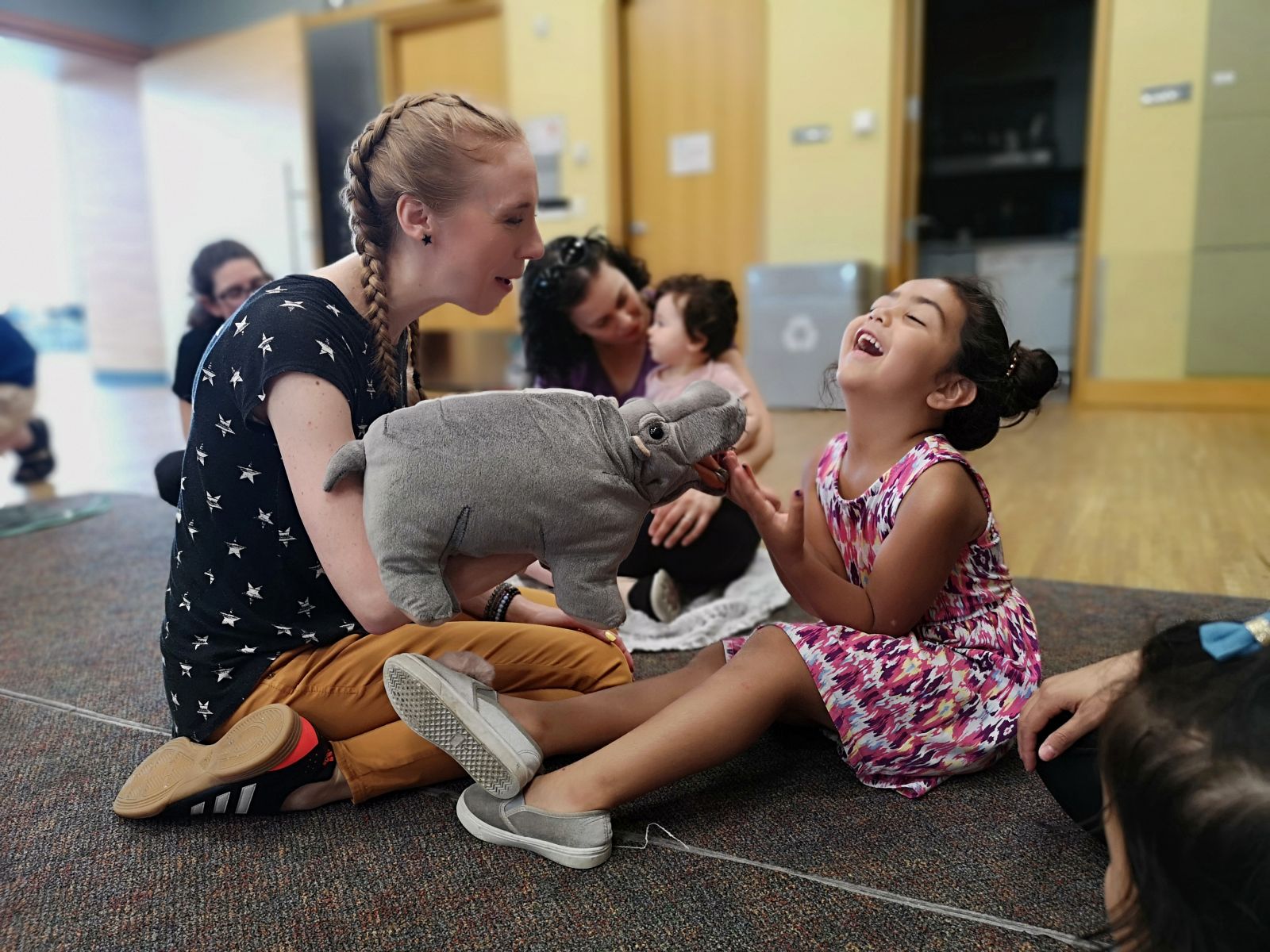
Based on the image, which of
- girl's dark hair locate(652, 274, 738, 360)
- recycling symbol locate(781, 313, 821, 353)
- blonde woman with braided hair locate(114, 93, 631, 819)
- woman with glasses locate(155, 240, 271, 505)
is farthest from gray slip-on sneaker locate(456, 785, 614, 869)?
recycling symbol locate(781, 313, 821, 353)

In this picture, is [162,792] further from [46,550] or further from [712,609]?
[46,550]

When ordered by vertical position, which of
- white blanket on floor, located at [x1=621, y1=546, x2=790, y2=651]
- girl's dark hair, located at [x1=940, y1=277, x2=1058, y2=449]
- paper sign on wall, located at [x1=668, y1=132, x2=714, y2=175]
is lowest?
white blanket on floor, located at [x1=621, y1=546, x2=790, y2=651]

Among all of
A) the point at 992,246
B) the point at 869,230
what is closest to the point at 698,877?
the point at 869,230

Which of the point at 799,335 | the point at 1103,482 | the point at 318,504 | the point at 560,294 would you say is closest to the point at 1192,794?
the point at 318,504

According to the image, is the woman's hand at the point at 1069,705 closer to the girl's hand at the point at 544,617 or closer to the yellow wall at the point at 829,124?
the girl's hand at the point at 544,617

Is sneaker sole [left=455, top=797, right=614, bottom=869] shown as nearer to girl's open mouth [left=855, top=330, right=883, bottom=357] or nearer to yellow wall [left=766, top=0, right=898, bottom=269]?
girl's open mouth [left=855, top=330, right=883, bottom=357]

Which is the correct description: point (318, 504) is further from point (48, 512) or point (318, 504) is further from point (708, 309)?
point (48, 512)

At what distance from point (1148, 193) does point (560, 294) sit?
3.33 m

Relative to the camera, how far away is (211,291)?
77.1 inches

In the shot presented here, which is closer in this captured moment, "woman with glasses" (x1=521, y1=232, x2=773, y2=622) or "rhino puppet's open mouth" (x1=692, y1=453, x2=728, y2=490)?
"rhino puppet's open mouth" (x1=692, y1=453, x2=728, y2=490)

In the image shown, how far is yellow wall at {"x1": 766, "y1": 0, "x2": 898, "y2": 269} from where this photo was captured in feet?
14.0

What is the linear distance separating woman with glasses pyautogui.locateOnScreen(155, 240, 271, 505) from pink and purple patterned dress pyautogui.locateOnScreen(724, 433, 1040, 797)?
143 cm

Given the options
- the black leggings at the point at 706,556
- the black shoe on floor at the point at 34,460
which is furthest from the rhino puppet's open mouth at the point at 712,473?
the black shoe on floor at the point at 34,460

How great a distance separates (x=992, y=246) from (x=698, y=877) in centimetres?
474
